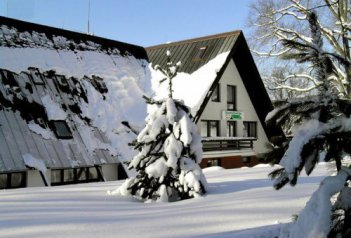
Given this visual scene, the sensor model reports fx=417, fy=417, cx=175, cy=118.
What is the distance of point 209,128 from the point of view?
2461 centimetres

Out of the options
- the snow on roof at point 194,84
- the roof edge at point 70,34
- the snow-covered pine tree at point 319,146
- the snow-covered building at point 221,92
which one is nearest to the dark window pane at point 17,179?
the roof edge at point 70,34

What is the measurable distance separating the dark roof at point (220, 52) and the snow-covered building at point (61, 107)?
3.14 metres

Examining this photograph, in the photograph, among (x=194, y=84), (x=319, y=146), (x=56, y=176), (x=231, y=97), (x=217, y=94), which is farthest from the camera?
(x=231, y=97)

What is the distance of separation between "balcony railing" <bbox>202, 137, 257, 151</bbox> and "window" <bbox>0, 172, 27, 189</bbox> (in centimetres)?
1019

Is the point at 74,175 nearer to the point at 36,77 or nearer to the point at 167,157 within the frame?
the point at 36,77

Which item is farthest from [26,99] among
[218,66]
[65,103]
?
[218,66]

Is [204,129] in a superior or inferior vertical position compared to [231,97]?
inferior

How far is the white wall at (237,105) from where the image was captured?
80.4 feet

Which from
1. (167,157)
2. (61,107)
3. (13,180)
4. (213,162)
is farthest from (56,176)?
(213,162)

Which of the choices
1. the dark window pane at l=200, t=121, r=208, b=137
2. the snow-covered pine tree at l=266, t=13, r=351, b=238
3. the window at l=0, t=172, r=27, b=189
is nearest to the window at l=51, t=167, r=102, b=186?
the window at l=0, t=172, r=27, b=189

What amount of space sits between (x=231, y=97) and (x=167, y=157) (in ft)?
56.0

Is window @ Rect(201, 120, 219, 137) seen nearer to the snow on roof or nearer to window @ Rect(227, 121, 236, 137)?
window @ Rect(227, 121, 236, 137)

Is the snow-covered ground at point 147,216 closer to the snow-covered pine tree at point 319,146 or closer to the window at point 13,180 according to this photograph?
the snow-covered pine tree at point 319,146

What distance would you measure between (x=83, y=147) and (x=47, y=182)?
246 cm
